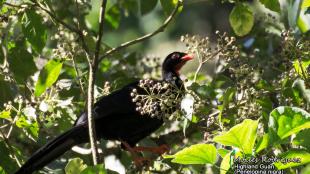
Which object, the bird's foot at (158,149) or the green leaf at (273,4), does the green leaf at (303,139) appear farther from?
the bird's foot at (158,149)

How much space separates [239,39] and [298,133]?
3.34m

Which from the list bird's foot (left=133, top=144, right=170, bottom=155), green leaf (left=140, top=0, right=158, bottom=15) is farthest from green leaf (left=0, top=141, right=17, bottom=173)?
green leaf (left=140, top=0, right=158, bottom=15)

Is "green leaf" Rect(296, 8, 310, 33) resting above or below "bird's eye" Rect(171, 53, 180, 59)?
below

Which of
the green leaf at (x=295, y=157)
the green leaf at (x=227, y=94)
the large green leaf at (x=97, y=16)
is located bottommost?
the green leaf at (x=295, y=157)

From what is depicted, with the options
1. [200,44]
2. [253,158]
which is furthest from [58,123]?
[253,158]

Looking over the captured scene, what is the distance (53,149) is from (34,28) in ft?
2.89

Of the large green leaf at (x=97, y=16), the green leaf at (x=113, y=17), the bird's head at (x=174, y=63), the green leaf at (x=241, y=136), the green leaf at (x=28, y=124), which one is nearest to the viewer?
the green leaf at (x=241, y=136)

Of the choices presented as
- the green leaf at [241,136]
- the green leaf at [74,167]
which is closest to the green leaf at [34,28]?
the green leaf at [74,167]

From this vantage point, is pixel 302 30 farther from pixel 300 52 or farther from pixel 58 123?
pixel 58 123

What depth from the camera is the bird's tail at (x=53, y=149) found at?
4.55 metres

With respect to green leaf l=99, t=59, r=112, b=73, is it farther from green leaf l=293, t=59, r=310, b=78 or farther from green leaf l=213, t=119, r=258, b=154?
green leaf l=213, t=119, r=258, b=154

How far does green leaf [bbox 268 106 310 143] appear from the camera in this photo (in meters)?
3.09

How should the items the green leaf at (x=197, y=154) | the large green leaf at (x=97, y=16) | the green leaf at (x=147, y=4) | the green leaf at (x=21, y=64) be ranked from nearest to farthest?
the green leaf at (x=197, y=154) < the green leaf at (x=21, y=64) < the green leaf at (x=147, y=4) < the large green leaf at (x=97, y=16)

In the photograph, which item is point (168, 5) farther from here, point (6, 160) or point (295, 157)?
point (295, 157)
